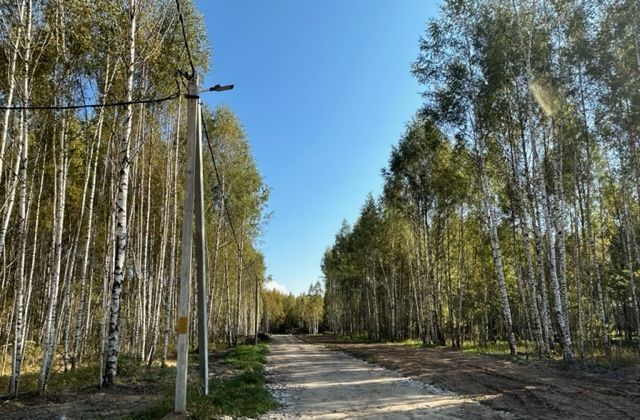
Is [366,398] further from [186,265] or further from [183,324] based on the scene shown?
[186,265]

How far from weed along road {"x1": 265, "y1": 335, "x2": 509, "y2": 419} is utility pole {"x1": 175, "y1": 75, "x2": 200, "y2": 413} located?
1.89 m

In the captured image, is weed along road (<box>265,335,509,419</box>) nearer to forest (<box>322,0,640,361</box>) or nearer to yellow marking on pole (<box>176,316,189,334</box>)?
yellow marking on pole (<box>176,316,189,334</box>)

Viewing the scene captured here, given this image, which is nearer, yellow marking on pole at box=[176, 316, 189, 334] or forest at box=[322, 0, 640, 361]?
yellow marking on pole at box=[176, 316, 189, 334]

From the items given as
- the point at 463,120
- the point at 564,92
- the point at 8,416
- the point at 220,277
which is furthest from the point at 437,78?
the point at 220,277

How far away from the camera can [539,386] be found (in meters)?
10.6

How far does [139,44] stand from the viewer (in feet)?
43.7

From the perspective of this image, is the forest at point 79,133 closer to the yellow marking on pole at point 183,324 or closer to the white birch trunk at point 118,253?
the white birch trunk at point 118,253

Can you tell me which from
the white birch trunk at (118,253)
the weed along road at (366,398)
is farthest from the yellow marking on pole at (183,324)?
the white birch trunk at (118,253)

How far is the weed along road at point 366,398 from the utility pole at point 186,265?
1886 millimetres

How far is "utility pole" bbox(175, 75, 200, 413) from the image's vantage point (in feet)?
24.2

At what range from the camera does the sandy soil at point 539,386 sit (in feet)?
26.2

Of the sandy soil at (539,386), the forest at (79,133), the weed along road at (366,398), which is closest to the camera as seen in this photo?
the sandy soil at (539,386)

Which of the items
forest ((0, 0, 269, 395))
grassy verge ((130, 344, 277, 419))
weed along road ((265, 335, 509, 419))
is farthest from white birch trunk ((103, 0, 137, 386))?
weed along road ((265, 335, 509, 419))

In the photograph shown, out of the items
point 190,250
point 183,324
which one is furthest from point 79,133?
point 183,324
